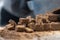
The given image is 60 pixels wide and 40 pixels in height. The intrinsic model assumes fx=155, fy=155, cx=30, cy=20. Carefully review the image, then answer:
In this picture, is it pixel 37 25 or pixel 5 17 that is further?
pixel 5 17

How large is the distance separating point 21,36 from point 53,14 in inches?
14.0

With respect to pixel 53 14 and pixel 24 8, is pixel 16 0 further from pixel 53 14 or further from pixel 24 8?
pixel 53 14

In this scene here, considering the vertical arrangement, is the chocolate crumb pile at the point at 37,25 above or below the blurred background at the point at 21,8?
below

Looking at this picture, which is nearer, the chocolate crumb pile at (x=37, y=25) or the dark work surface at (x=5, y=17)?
the chocolate crumb pile at (x=37, y=25)

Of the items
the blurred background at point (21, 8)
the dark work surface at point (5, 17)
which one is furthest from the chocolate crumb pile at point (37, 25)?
the dark work surface at point (5, 17)

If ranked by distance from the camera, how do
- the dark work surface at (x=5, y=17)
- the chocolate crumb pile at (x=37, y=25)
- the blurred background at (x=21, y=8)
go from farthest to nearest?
the dark work surface at (x=5, y=17)
the blurred background at (x=21, y=8)
the chocolate crumb pile at (x=37, y=25)

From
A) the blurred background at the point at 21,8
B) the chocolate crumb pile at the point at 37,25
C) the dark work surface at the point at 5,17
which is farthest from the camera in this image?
the dark work surface at the point at 5,17

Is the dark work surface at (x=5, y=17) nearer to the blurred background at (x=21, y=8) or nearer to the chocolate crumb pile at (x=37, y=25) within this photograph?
the blurred background at (x=21, y=8)

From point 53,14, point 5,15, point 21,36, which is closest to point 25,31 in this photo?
point 21,36

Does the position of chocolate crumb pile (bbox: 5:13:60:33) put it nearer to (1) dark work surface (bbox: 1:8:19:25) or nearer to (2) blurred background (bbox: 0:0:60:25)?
(2) blurred background (bbox: 0:0:60:25)

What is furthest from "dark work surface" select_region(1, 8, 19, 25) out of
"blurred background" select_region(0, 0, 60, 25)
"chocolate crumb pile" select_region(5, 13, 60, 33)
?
"chocolate crumb pile" select_region(5, 13, 60, 33)

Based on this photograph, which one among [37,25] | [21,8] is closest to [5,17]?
[21,8]

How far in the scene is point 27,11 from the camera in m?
2.43

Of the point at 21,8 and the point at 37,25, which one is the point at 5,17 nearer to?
the point at 21,8
